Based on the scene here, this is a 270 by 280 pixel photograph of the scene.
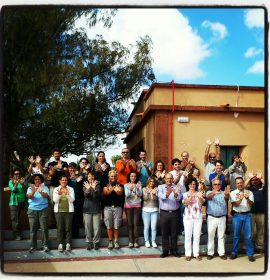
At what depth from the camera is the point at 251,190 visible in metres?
7.65

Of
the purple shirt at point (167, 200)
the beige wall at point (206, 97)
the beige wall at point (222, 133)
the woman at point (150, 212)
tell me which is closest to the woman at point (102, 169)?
the woman at point (150, 212)

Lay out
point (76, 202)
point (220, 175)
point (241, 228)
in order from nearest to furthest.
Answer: point (241, 228) < point (76, 202) < point (220, 175)

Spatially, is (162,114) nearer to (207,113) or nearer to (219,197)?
(207,113)

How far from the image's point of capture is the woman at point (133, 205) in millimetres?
7484

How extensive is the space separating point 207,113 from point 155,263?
459 cm

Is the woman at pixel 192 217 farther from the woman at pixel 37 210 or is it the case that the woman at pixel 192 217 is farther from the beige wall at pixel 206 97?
the beige wall at pixel 206 97

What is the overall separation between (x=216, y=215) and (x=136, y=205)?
4.51 ft

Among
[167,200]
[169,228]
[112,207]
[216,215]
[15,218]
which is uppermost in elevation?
[167,200]

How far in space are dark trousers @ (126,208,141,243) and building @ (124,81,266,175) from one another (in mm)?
2777

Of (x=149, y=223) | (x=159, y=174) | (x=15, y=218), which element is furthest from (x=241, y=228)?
(x=15, y=218)

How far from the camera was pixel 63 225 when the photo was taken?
7.37 m

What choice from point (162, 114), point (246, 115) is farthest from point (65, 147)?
point (246, 115)

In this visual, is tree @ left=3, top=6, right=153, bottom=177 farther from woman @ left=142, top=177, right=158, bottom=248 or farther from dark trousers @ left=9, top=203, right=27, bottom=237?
woman @ left=142, top=177, right=158, bottom=248

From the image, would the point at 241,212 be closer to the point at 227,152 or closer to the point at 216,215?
the point at 216,215
